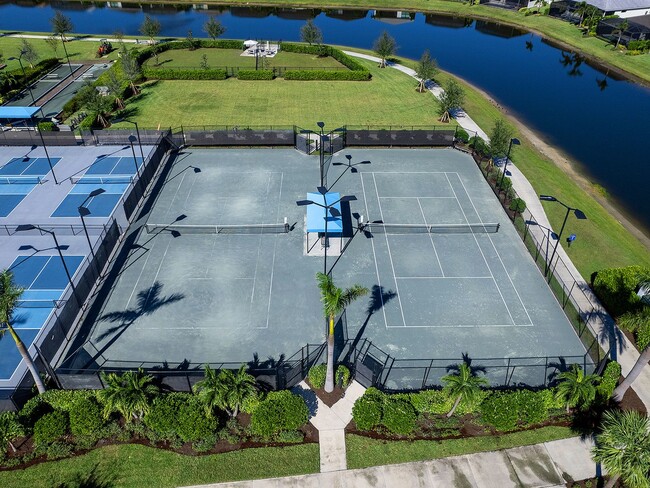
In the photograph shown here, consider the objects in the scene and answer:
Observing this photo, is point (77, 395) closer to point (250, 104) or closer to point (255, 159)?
point (255, 159)

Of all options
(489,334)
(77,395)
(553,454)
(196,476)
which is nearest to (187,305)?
(77,395)

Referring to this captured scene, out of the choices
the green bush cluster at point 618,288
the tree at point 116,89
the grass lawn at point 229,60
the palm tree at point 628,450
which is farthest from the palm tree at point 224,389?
the grass lawn at point 229,60

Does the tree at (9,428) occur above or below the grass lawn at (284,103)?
below

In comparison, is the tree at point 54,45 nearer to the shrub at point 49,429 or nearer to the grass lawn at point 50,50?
the grass lawn at point 50,50

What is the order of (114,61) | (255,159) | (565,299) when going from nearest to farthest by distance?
(565,299)
(255,159)
(114,61)

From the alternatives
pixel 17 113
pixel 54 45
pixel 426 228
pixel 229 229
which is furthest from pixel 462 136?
pixel 54 45

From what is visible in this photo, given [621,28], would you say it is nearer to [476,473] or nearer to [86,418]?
[476,473]

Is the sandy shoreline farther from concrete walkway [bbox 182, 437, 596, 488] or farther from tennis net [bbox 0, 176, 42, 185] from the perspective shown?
tennis net [bbox 0, 176, 42, 185]

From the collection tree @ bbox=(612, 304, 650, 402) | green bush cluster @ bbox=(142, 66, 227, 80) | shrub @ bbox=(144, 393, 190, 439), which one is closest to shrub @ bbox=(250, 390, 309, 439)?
shrub @ bbox=(144, 393, 190, 439)
